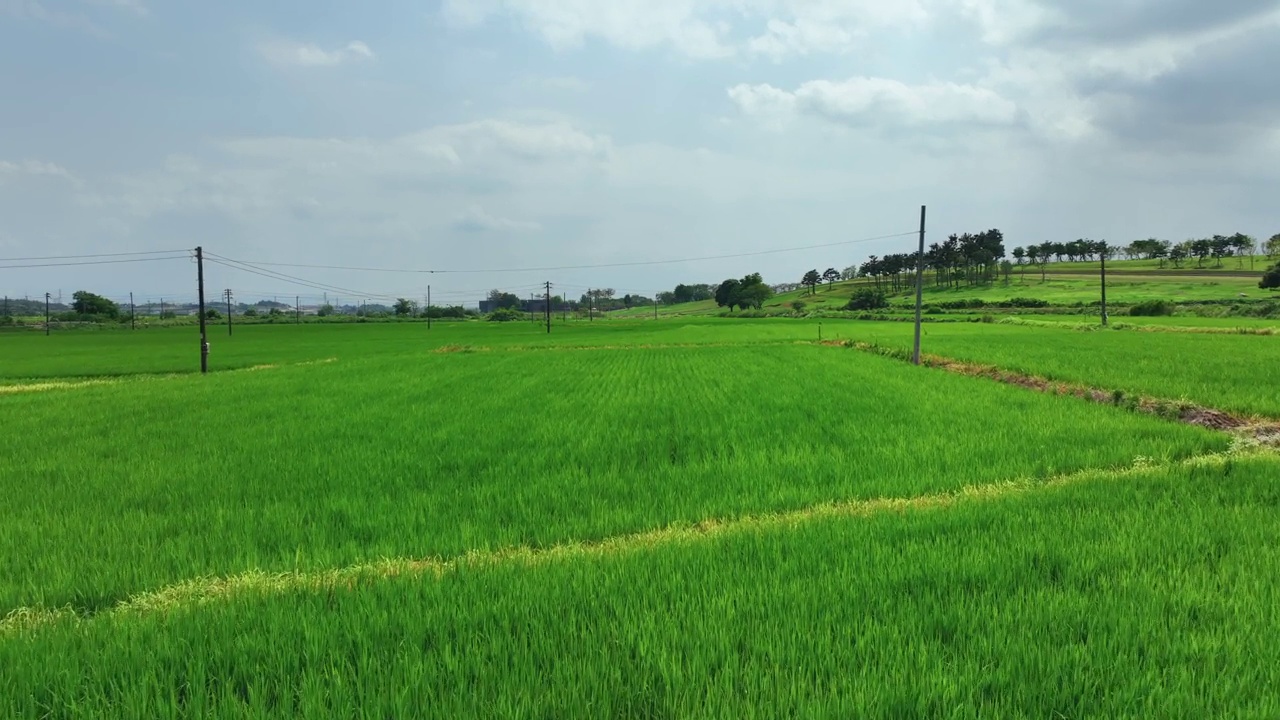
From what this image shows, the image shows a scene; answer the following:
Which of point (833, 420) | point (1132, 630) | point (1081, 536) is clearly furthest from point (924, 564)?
point (833, 420)

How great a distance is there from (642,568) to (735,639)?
3.56ft

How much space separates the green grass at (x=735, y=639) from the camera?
258 cm

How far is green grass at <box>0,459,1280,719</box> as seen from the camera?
2584 mm

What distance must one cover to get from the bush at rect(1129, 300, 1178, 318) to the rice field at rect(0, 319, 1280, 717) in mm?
62795

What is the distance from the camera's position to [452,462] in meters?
7.78

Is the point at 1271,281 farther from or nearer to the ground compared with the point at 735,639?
farther from the ground

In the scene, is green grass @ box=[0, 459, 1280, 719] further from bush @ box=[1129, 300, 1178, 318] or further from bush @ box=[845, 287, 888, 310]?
bush @ box=[845, 287, 888, 310]

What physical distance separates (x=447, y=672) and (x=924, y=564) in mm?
3081

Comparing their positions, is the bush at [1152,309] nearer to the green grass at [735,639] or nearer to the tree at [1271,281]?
the tree at [1271,281]

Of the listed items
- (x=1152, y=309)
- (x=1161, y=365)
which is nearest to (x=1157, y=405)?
(x=1161, y=365)

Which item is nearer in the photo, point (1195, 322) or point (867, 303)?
point (1195, 322)

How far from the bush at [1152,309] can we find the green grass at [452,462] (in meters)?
59.9

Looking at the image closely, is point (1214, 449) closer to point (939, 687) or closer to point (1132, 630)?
point (1132, 630)

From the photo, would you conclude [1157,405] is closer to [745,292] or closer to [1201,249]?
[745,292]
